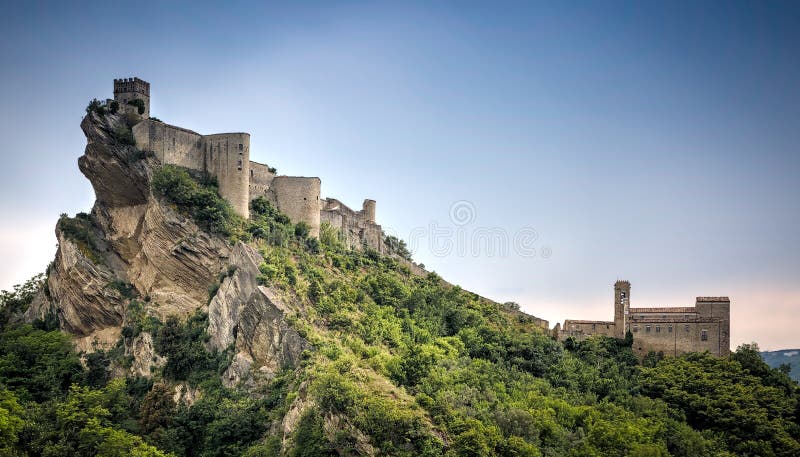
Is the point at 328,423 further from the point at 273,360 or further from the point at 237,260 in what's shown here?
the point at 237,260

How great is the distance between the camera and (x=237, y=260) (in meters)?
57.1

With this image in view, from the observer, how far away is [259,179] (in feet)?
212

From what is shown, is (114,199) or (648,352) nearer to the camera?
(114,199)

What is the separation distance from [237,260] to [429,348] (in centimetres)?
1362

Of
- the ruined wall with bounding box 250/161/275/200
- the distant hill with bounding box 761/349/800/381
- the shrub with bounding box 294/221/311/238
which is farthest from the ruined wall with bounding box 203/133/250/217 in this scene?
the distant hill with bounding box 761/349/800/381

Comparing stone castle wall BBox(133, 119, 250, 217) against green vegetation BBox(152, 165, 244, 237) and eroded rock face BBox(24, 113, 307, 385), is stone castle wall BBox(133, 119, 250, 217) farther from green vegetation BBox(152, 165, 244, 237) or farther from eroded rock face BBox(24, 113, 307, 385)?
green vegetation BBox(152, 165, 244, 237)

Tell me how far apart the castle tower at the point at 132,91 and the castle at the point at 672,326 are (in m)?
37.2

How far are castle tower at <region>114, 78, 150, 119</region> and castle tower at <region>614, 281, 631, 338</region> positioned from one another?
128 feet

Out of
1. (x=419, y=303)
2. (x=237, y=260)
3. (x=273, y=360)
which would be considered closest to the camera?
(x=273, y=360)

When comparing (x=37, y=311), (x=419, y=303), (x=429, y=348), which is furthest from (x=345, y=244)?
(x=37, y=311)

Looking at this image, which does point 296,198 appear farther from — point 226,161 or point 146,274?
point 146,274

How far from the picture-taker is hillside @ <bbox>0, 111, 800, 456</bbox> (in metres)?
49.2

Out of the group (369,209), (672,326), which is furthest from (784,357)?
(369,209)

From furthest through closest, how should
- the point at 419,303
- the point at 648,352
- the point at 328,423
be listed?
the point at 648,352 → the point at 419,303 → the point at 328,423
